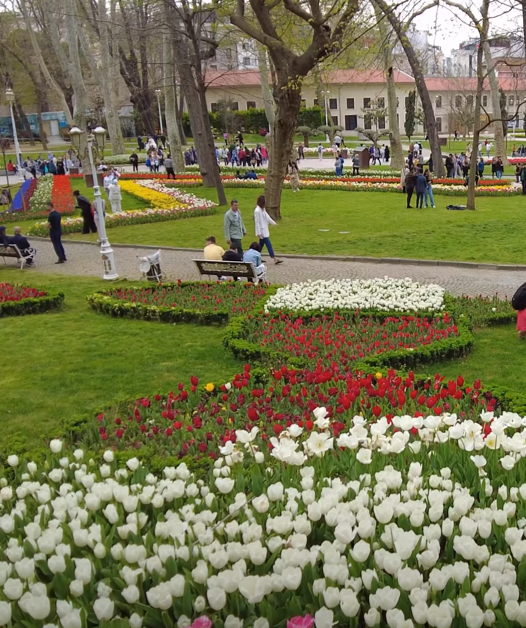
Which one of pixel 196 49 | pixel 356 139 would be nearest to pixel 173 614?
pixel 196 49

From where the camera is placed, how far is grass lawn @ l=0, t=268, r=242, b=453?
23.6 ft

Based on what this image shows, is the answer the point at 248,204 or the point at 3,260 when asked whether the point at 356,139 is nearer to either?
the point at 248,204

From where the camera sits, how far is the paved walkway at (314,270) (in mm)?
12352

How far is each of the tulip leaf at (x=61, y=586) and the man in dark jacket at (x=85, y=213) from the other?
1733 centimetres

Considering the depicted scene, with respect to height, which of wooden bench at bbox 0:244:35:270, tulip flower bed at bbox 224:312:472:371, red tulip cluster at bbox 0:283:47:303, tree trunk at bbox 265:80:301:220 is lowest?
tulip flower bed at bbox 224:312:472:371

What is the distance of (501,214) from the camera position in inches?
808

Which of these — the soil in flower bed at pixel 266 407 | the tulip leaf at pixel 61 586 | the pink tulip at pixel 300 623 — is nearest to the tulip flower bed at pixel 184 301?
the soil in flower bed at pixel 266 407

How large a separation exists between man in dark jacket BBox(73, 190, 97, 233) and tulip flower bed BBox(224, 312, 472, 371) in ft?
36.7

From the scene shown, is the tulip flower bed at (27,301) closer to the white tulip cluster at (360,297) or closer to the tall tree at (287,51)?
the white tulip cluster at (360,297)

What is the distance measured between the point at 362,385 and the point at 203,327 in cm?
426

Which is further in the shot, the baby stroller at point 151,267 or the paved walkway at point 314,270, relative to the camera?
the baby stroller at point 151,267

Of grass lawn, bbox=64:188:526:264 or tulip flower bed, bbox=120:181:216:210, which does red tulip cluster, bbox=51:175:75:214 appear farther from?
grass lawn, bbox=64:188:526:264

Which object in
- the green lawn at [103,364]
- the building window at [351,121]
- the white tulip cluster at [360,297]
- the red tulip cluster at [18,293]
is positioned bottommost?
the green lawn at [103,364]

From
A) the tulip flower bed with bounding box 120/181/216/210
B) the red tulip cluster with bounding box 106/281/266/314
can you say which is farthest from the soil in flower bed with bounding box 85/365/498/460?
the tulip flower bed with bounding box 120/181/216/210
